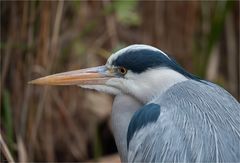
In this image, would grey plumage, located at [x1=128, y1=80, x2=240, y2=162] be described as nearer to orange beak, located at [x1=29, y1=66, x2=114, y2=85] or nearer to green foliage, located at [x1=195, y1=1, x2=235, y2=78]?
orange beak, located at [x1=29, y1=66, x2=114, y2=85]

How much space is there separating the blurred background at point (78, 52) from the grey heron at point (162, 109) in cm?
64

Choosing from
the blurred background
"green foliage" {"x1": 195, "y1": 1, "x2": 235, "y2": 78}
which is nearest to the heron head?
the blurred background

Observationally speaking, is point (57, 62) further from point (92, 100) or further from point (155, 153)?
point (155, 153)

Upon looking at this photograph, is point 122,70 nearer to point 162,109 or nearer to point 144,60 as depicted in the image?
point 144,60

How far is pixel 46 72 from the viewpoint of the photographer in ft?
14.6

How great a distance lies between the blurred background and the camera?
14.6 ft

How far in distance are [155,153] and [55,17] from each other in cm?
179

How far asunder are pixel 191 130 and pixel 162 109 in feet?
0.52

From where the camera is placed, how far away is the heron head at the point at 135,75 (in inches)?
121

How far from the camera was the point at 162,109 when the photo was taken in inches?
116

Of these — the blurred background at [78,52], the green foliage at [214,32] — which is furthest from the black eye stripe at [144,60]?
the green foliage at [214,32]

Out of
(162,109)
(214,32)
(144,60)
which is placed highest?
(144,60)

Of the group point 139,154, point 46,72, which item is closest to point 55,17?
point 46,72

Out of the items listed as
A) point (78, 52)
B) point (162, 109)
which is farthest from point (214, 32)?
point (162, 109)
